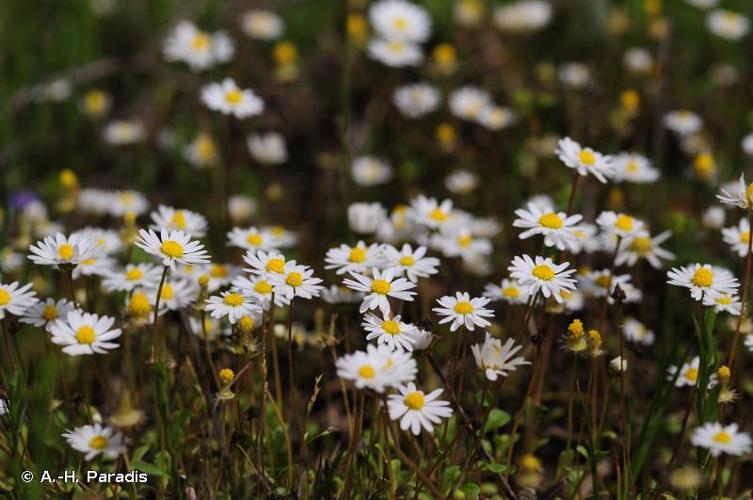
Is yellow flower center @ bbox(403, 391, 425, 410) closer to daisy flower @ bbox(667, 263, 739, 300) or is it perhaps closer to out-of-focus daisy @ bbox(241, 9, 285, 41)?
daisy flower @ bbox(667, 263, 739, 300)

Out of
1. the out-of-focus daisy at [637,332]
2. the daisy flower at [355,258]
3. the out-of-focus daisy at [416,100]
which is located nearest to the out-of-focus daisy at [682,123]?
the out-of-focus daisy at [416,100]

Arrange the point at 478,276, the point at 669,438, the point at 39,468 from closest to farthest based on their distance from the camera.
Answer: the point at 39,468, the point at 669,438, the point at 478,276

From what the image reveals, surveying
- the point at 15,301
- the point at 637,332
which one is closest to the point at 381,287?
the point at 15,301

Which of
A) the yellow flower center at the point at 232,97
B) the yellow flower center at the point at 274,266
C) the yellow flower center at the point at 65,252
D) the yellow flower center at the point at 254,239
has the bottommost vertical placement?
the yellow flower center at the point at 254,239

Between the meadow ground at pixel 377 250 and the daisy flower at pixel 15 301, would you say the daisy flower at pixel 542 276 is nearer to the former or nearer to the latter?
the meadow ground at pixel 377 250

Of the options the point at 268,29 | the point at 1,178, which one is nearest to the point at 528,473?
the point at 1,178

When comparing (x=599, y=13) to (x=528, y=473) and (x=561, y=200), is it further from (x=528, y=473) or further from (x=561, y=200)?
(x=528, y=473)
